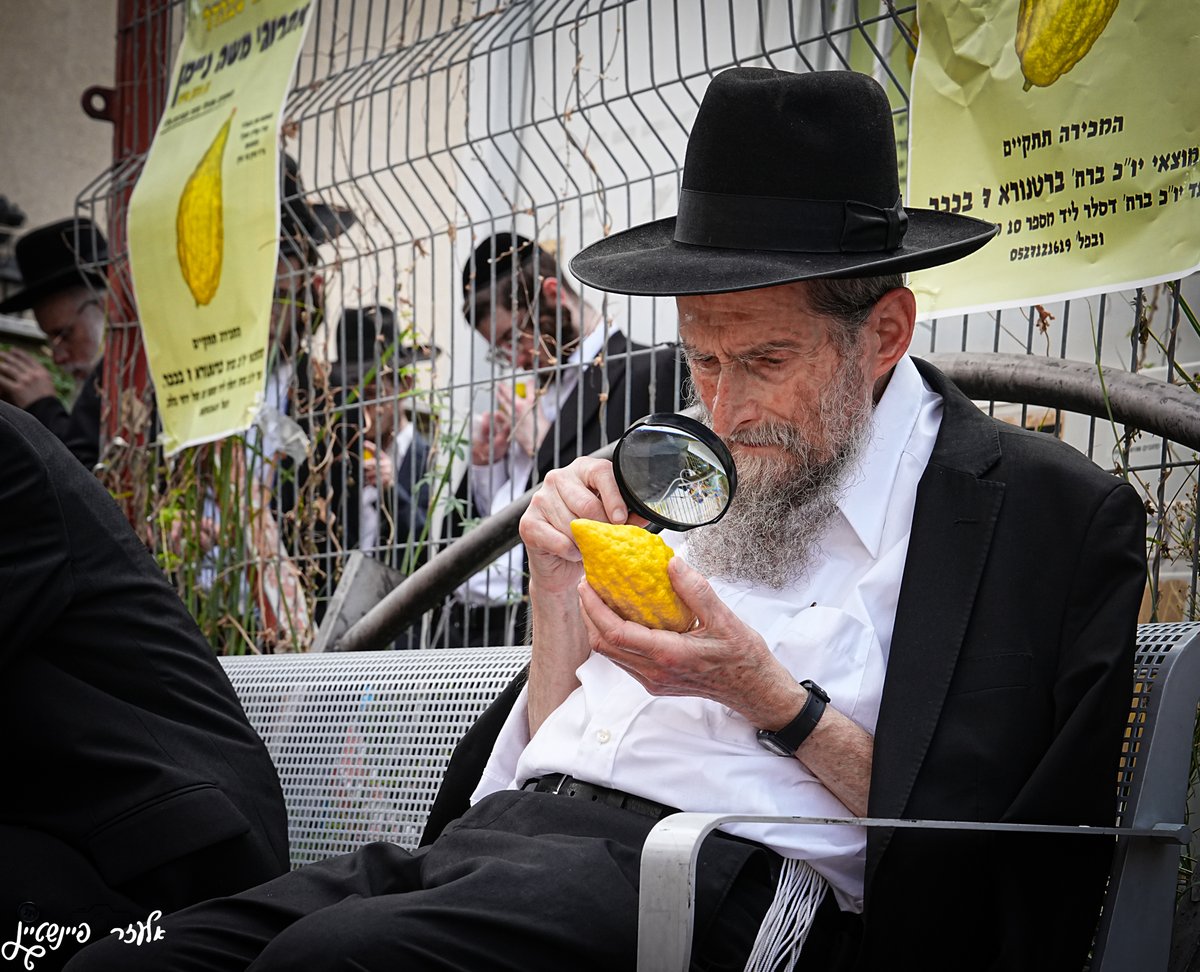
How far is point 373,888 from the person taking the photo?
2492mm

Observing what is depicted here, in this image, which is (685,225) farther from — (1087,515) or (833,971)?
(833,971)

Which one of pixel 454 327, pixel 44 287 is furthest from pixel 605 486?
pixel 44 287

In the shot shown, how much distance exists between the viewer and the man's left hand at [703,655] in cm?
229

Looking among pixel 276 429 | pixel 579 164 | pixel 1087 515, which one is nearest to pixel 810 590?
pixel 1087 515

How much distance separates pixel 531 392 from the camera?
5.21 metres

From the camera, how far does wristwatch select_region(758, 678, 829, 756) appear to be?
2395 millimetres

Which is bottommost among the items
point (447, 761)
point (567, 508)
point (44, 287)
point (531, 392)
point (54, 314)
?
point (447, 761)

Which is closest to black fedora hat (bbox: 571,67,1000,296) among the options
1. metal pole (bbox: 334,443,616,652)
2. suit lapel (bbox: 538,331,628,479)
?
metal pole (bbox: 334,443,616,652)

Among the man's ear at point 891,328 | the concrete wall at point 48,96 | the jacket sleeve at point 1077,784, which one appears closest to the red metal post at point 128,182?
the man's ear at point 891,328

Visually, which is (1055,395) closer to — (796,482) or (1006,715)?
(796,482)

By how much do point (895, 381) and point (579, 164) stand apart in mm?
3889

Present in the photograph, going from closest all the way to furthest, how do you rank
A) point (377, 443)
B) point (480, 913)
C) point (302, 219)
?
point (480, 913), point (377, 443), point (302, 219)

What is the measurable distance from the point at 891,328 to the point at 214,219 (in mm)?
3101

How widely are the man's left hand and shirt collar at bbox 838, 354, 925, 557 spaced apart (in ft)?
1.33
